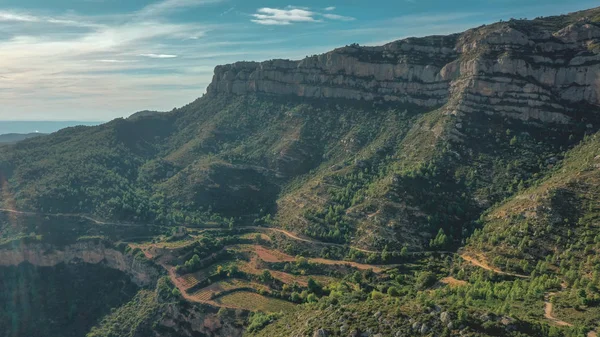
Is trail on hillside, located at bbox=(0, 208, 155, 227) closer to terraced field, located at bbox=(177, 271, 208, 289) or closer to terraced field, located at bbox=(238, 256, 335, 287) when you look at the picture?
terraced field, located at bbox=(177, 271, 208, 289)

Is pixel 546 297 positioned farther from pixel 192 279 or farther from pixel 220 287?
pixel 192 279

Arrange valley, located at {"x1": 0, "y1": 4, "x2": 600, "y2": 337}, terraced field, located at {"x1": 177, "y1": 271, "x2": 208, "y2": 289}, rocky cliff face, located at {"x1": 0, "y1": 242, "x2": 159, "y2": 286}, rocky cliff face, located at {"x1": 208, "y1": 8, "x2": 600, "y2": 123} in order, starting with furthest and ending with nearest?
rocky cliff face, located at {"x1": 208, "y1": 8, "x2": 600, "y2": 123}, rocky cliff face, located at {"x1": 0, "y1": 242, "x2": 159, "y2": 286}, terraced field, located at {"x1": 177, "y1": 271, "x2": 208, "y2": 289}, valley, located at {"x1": 0, "y1": 4, "x2": 600, "y2": 337}

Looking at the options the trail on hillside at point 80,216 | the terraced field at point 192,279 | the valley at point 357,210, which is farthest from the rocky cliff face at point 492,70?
the trail on hillside at point 80,216

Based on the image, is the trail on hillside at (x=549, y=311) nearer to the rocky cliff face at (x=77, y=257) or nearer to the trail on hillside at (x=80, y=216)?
the rocky cliff face at (x=77, y=257)

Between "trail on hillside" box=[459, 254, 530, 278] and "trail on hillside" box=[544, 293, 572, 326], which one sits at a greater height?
"trail on hillside" box=[544, 293, 572, 326]

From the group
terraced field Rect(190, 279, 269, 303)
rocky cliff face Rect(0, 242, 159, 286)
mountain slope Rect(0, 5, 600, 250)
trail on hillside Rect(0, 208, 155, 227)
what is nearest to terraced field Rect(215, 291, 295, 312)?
terraced field Rect(190, 279, 269, 303)

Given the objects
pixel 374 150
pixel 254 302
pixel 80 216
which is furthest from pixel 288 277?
pixel 80 216
